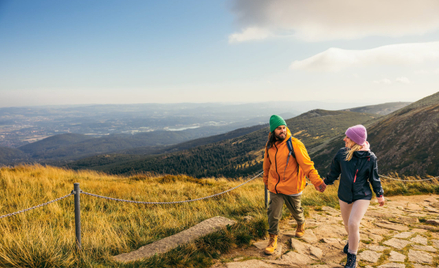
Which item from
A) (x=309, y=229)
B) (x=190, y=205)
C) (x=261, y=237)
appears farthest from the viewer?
(x=190, y=205)

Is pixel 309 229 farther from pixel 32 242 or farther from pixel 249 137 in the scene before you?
pixel 249 137

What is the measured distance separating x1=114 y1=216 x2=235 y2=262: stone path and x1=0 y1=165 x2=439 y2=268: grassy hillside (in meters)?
0.17

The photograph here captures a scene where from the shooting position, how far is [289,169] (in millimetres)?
3432

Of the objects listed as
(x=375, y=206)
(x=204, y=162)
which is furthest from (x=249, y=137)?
(x=375, y=206)

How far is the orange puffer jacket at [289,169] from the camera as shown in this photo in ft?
10.9

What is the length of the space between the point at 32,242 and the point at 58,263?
0.50 metres

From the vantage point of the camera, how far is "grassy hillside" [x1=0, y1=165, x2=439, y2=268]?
9.45 feet

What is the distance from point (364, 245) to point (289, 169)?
1.92 m

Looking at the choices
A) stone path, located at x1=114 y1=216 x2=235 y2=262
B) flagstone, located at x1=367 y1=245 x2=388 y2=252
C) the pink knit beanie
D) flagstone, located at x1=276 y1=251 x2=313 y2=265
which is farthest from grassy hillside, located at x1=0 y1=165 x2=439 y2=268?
the pink knit beanie

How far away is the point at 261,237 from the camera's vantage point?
404cm

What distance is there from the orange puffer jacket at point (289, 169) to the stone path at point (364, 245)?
3.25ft

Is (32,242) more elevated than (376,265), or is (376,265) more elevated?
(32,242)

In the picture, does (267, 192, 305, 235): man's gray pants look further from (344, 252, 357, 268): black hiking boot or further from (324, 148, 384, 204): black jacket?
(344, 252, 357, 268): black hiking boot

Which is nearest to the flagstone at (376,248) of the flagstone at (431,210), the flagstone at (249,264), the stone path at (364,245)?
the stone path at (364,245)
